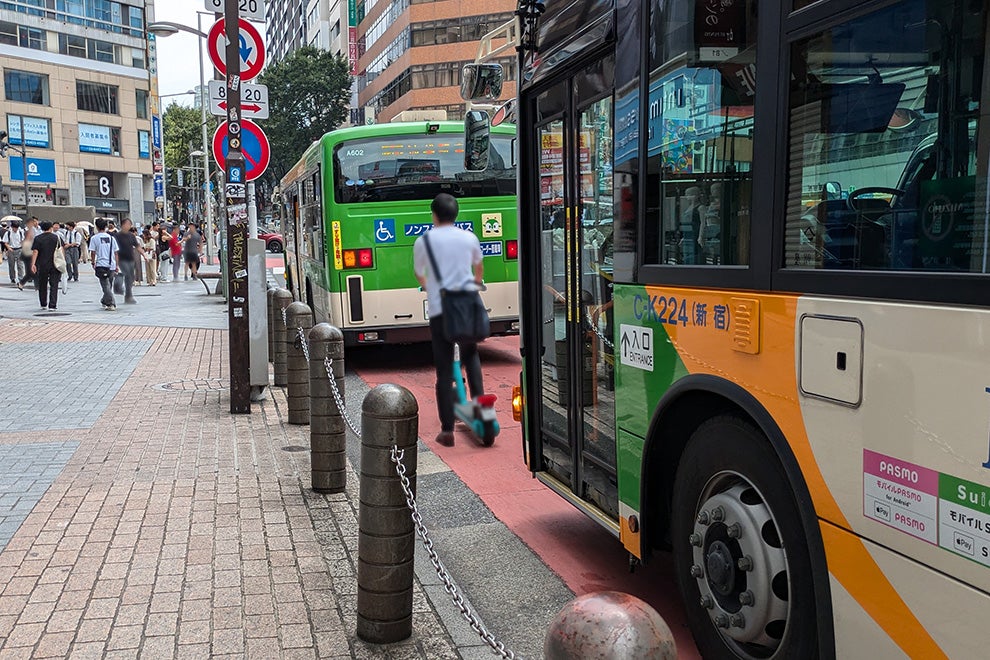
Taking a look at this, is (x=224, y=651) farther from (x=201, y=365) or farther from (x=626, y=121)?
(x=201, y=365)

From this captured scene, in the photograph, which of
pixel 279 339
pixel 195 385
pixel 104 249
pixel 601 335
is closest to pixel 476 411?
pixel 601 335

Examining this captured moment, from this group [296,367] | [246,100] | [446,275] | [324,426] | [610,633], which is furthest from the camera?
[246,100]

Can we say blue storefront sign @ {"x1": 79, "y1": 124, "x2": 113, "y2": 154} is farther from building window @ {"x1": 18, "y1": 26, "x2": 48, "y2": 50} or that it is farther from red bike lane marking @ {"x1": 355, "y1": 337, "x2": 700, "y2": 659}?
red bike lane marking @ {"x1": 355, "y1": 337, "x2": 700, "y2": 659}

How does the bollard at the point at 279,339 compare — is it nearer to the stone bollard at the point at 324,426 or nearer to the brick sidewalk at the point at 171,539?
the brick sidewalk at the point at 171,539

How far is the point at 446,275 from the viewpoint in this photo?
92 cm

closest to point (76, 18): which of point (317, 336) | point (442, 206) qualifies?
point (317, 336)

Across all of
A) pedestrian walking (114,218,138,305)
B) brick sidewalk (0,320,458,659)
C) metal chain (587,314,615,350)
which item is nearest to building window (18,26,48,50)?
pedestrian walking (114,218,138,305)

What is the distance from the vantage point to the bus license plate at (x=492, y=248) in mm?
1056

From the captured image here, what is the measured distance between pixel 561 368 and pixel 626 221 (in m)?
0.67

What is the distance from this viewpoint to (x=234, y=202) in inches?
354

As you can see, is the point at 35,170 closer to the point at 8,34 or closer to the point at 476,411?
the point at 8,34

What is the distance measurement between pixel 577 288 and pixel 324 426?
3.17m

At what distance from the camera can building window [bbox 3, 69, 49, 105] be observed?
5744cm

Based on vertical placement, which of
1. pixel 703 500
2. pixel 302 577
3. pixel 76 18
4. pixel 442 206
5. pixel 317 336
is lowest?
pixel 302 577
